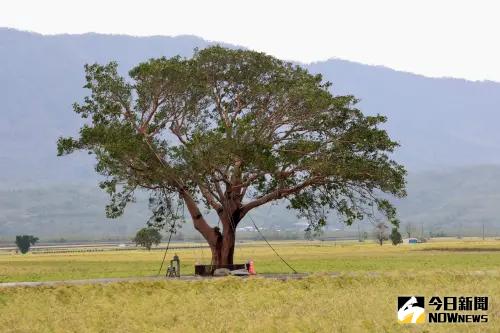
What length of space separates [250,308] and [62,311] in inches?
344

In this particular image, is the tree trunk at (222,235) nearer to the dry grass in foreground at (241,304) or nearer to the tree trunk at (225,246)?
the tree trunk at (225,246)

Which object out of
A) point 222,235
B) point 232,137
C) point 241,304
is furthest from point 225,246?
point 241,304

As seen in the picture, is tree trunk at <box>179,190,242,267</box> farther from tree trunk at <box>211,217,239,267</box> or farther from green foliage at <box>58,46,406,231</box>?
green foliage at <box>58,46,406,231</box>

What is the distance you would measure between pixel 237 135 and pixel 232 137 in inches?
15.1

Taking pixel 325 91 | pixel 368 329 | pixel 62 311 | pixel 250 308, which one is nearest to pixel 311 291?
pixel 250 308

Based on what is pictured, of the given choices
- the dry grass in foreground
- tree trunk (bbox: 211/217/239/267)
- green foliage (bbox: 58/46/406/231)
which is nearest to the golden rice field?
the dry grass in foreground

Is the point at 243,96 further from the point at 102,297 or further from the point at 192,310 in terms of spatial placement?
the point at 192,310

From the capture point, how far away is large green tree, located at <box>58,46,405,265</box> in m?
62.6

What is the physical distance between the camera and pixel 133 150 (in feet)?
202

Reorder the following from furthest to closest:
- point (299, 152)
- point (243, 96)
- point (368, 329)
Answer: point (243, 96)
point (299, 152)
point (368, 329)

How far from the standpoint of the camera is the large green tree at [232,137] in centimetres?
6262

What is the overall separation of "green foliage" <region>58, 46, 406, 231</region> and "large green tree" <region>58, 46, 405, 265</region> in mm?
95

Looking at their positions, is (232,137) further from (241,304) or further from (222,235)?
(241,304)

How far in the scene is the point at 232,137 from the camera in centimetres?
6062
